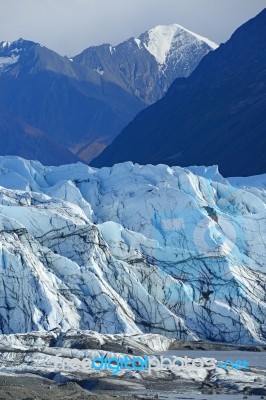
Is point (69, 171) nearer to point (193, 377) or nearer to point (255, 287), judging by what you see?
point (255, 287)

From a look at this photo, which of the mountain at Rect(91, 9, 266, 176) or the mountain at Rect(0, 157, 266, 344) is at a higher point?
the mountain at Rect(91, 9, 266, 176)

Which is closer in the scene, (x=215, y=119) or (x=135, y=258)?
(x=135, y=258)

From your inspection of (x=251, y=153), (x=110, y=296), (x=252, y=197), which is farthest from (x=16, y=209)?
(x=251, y=153)

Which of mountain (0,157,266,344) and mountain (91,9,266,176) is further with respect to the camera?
mountain (91,9,266,176)

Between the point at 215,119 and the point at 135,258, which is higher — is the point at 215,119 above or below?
above
